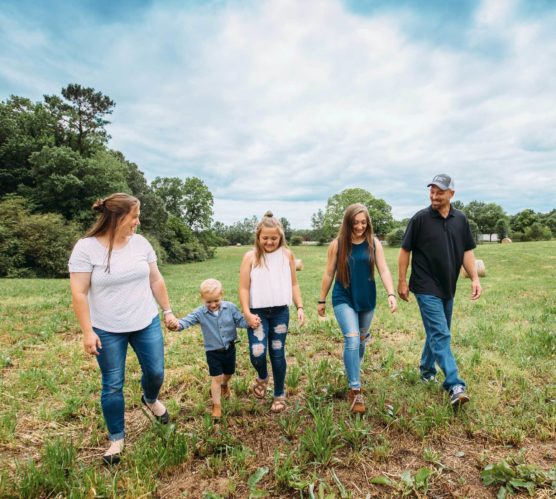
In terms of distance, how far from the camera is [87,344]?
2.80m

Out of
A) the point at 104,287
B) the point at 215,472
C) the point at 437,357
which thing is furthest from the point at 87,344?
the point at 437,357

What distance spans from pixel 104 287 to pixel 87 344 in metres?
0.48

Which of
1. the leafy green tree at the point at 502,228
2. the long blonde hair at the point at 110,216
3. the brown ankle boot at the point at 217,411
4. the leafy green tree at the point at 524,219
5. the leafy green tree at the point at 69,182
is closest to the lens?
the long blonde hair at the point at 110,216

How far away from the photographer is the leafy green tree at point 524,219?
239 ft

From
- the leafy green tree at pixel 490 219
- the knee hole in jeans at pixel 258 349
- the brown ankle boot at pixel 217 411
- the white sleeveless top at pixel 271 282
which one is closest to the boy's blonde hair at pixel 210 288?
the white sleeveless top at pixel 271 282

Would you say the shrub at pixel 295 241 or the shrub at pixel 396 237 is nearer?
the shrub at pixel 396 237

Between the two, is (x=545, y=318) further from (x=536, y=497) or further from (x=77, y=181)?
(x=77, y=181)

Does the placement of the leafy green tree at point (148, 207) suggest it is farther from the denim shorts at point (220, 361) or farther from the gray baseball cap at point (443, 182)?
the gray baseball cap at point (443, 182)

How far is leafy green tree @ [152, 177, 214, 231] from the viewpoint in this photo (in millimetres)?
55344

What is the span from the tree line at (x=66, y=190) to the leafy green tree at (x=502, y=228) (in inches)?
571

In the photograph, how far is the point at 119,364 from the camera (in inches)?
120

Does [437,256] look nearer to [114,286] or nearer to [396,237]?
[114,286]

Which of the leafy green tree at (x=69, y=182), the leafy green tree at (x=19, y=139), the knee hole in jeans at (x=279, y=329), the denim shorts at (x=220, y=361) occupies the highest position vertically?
the leafy green tree at (x=19, y=139)

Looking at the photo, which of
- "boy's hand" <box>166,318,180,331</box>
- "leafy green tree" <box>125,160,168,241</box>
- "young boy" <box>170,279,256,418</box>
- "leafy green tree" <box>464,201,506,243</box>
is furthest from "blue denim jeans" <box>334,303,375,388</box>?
"leafy green tree" <box>464,201,506,243</box>
